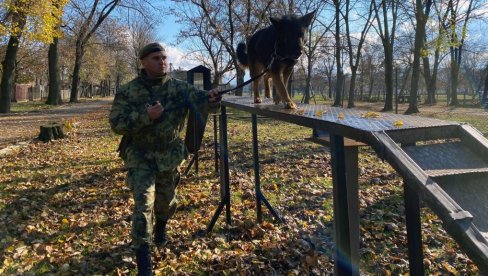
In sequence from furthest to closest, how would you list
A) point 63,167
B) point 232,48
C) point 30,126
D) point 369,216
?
point 232,48 → point 30,126 → point 63,167 → point 369,216

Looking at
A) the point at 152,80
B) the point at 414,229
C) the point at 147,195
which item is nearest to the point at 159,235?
the point at 147,195

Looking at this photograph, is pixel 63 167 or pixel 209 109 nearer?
pixel 209 109

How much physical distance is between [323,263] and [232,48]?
24.5 metres

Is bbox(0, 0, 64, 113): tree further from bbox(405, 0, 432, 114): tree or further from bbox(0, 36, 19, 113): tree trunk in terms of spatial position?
bbox(405, 0, 432, 114): tree

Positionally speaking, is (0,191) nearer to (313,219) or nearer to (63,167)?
(63,167)

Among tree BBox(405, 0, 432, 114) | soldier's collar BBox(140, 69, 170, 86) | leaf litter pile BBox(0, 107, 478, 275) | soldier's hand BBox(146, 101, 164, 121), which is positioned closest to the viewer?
soldier's hand BBox(146, 101, 164, 121)

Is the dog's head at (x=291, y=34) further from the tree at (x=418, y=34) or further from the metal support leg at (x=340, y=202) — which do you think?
the tree at (x=418, y=34)

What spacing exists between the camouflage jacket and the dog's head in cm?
96

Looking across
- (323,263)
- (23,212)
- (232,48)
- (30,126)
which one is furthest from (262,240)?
(232,48)

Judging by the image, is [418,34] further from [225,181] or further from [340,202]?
[340,202]

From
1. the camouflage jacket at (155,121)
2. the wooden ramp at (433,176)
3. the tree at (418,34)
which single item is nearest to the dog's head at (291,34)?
the camouflage jacket at (155,121)

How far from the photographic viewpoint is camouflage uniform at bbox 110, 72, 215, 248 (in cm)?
366

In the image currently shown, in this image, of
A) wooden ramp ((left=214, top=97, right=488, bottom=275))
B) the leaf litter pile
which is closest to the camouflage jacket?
the leaf litter pile

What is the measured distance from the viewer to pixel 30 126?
16.2 m
